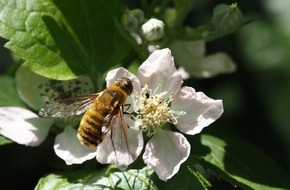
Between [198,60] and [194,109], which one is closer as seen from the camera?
[194,109]

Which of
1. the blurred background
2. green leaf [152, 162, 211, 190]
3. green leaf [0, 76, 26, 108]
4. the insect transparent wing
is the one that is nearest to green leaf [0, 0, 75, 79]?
the insect transparent wing

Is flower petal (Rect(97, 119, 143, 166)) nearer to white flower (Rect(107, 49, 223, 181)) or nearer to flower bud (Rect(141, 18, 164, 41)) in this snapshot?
white flower (Rect(107, 49, 223, 181))

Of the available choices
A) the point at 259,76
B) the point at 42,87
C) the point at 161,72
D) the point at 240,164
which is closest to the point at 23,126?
the point at 42,87

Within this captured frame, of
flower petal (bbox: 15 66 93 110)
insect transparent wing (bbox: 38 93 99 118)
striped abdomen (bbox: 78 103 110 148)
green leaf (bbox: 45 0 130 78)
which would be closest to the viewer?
striped abdomen (bbox: 78 103 110 148)

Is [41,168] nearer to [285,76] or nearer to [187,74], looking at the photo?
[187,74]

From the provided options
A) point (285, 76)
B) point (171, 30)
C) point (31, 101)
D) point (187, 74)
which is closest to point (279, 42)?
point (285, 76)

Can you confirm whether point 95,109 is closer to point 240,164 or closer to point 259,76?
point 240,164
